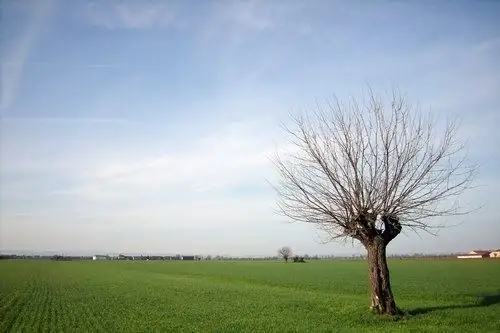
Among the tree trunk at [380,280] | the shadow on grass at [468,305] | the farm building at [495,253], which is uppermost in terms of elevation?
the farm building at [495,253]

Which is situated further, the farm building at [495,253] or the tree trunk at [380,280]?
the farm building at [495,253]

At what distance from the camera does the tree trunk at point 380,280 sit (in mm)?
21328

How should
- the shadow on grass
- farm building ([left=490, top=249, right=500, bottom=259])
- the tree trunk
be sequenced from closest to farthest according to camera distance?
the tree trunk < the shadow on grass < farm building ([left=490, top=249, right=500, bottom=259])

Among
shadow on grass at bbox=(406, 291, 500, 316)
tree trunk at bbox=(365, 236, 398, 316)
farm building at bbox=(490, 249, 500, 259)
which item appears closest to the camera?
tree trunk at bbox=(365, 236, 398, 316)

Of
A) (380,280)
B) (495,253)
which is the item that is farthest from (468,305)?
(495,253)

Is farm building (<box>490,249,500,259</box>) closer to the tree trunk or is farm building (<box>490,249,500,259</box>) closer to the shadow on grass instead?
the shadow on grass

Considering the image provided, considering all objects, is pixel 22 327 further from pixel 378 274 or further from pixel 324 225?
pixel 378 274

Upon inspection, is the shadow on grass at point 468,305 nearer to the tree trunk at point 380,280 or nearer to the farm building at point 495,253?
the tree trunk at point 380,280

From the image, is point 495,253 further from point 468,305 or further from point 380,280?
point 380,280

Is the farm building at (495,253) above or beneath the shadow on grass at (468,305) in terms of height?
above

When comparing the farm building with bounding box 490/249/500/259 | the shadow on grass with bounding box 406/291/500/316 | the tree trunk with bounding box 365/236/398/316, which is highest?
the farm building with bounding box 490/249/500/259

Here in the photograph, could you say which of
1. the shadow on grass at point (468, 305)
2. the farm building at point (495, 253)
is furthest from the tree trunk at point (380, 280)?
the farm building at point (495, 253)

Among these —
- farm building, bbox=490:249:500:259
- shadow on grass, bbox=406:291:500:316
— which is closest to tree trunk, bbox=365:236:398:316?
shadow on grass, bbox=406:291:500:316

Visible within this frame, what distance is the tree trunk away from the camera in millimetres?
21328
